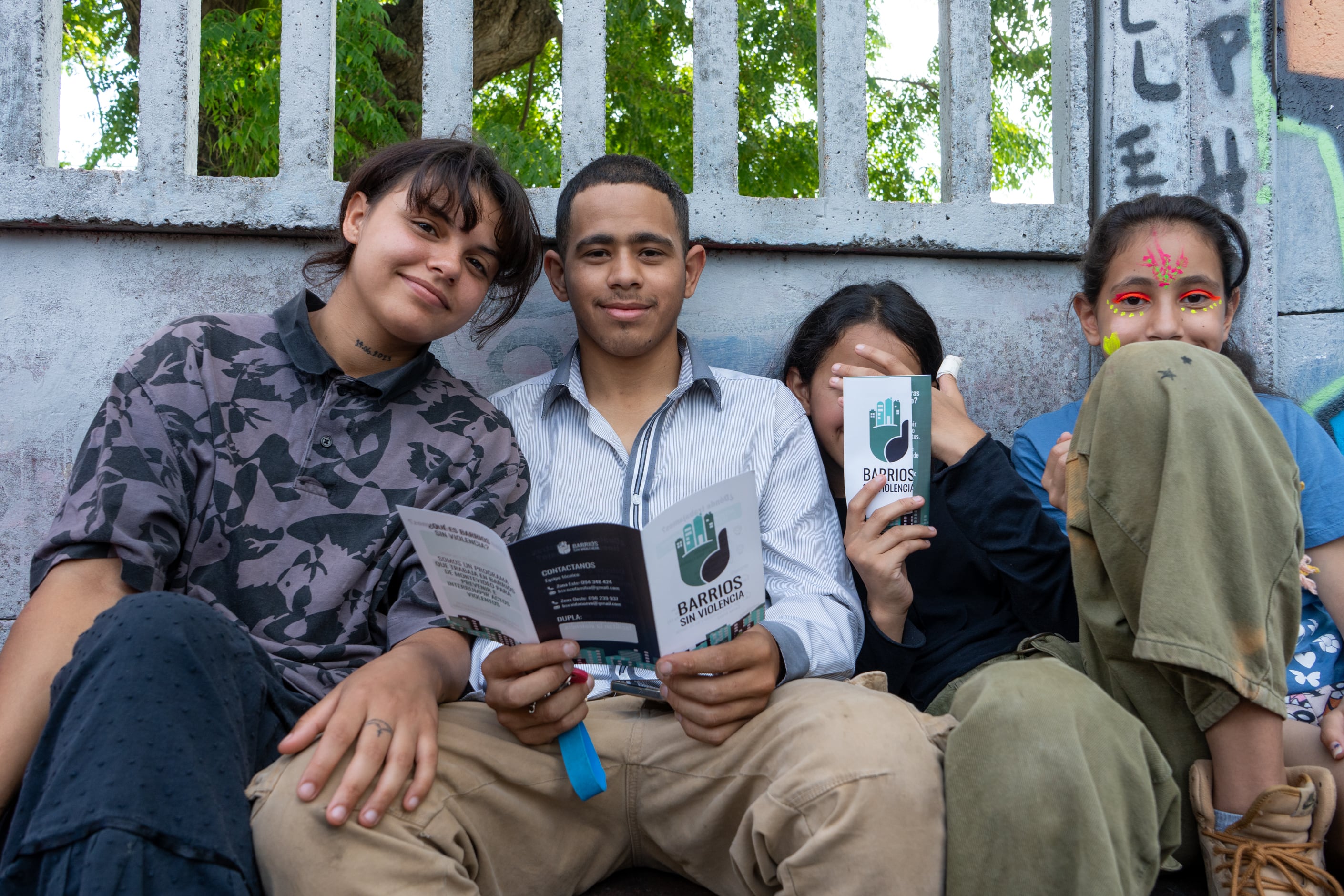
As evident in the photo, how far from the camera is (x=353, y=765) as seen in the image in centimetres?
142

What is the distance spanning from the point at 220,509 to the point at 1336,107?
10.9 feet

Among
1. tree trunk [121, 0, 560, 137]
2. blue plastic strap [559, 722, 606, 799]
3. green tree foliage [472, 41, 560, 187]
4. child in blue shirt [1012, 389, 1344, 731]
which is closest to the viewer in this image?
blue plastic strap [559, 722, 606, 799]

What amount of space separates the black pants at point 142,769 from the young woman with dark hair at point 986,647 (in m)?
1.10

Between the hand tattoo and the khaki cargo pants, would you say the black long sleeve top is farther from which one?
the hand tattoo

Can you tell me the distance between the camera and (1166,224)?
238 centimetres

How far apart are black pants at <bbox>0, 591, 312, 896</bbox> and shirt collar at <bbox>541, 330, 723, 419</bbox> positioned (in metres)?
1.04

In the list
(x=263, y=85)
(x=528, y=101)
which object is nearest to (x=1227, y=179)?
(x=263, y=85)

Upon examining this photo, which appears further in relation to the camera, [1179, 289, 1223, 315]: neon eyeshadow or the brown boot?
[1179, 289, 1223, 315]: neon eyeshadow

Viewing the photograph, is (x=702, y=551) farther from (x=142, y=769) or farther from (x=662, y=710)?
(x=142, y=769)

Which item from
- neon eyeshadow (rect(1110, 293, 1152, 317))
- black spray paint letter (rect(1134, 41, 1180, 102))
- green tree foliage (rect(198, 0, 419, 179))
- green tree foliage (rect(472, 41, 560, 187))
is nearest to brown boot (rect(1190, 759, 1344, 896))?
neon eyeshadow (rect(1110, 293, 1152, 317))

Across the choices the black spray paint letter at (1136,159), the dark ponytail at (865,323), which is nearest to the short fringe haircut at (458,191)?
the dark ponytail at (865,323)

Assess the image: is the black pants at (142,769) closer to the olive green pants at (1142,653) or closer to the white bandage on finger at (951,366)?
the olive green pants at (1142,653)

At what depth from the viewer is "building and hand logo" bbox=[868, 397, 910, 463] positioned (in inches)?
78.7

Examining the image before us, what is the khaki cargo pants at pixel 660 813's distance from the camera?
4.60ft
